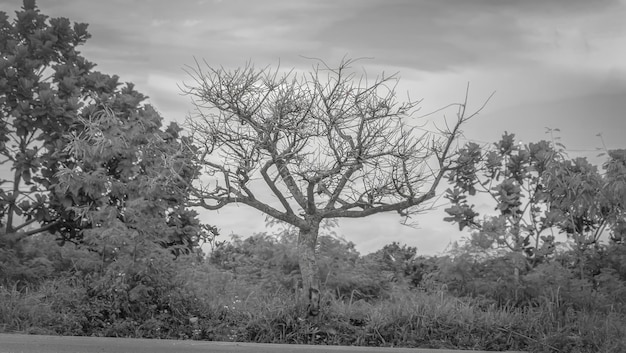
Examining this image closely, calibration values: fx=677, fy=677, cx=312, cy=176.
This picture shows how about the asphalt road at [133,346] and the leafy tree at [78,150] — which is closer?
the asphalt road at [133,346]

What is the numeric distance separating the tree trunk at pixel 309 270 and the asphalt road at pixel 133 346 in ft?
2.11

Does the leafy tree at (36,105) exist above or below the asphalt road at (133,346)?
above

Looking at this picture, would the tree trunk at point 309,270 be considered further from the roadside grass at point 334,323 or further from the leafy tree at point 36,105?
the leafy tree at point 36,105

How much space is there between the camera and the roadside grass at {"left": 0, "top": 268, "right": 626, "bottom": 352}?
6875mm

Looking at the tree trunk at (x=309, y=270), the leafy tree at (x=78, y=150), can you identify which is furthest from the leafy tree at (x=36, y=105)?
the tree trunk at (x=309, y=270)

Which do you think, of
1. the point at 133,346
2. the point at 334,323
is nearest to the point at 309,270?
the point at 334,323

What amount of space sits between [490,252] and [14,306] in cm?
572

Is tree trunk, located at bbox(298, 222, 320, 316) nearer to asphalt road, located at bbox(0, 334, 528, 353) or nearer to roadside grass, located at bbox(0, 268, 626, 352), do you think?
roadside grass, located at bbox(0, 268, 626, 352)

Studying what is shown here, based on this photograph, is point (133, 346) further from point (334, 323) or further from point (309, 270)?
point (334, 323)

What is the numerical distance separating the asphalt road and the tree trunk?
0.64 meters

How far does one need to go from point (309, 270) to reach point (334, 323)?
0.62 metres

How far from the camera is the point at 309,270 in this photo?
700 cm

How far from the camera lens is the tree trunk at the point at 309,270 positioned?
6984 millimetres

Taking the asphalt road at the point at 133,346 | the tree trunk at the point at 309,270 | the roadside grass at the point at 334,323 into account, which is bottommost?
the asphalt road at the point at 133,346
